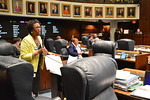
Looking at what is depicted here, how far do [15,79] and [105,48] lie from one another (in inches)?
142

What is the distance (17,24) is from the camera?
12398 millimetres

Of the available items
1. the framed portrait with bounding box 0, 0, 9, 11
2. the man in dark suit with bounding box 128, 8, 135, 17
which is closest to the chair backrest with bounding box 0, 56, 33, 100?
the framed portrait with bounding box 0, 0, 9, 11

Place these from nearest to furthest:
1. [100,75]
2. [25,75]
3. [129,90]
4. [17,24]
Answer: [25,75]
[100,75]
[129,90]
[17,24]

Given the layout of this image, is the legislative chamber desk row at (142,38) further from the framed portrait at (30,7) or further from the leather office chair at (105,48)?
the leather office chair at (105,48)

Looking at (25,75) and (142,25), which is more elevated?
(142,25)

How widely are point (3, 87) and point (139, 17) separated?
54.2 ft

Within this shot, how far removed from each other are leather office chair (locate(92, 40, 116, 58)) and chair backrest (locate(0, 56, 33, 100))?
3.45m

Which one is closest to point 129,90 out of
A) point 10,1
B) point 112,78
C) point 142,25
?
point 112,78

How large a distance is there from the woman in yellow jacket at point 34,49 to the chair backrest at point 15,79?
1.53 meters

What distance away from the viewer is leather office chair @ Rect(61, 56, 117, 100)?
129 cm

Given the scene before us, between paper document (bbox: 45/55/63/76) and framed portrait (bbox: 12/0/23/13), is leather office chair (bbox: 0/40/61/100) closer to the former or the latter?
paper document (bbox: 45/55/63/76)

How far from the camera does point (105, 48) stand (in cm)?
456

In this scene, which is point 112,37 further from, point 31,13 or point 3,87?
point 3,87

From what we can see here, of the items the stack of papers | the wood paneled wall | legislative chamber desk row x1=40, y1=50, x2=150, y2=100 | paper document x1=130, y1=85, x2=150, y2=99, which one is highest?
the wood paneled wall
